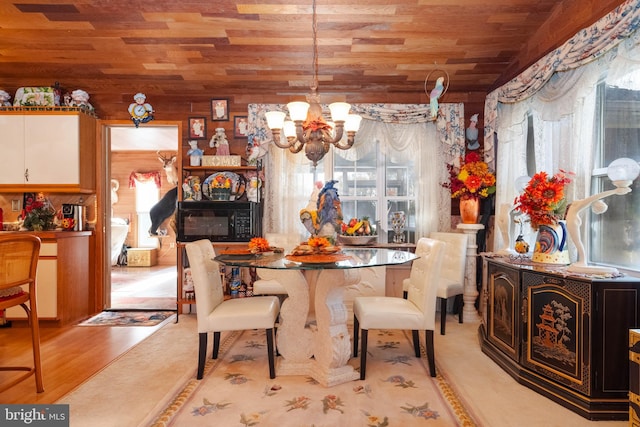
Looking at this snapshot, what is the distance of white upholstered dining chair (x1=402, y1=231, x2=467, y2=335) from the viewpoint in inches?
134

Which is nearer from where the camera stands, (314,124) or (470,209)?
(314,124)

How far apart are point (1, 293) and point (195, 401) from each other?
1.25m

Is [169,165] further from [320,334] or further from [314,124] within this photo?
[320,334]

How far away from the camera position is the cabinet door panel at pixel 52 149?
385cm

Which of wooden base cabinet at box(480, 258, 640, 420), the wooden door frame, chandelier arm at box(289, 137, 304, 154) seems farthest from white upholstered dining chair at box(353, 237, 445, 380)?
the wooden door frame

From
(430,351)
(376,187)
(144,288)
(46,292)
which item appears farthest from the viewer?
(144,288)

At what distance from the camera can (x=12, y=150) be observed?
12.6 feet

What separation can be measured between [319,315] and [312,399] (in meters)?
0.51

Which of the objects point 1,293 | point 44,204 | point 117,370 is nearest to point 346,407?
point 117,370

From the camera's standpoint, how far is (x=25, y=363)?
274cm

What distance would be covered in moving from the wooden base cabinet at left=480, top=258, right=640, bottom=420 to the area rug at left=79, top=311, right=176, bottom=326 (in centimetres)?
326

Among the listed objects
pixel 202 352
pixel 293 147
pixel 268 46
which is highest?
pixel 268 46

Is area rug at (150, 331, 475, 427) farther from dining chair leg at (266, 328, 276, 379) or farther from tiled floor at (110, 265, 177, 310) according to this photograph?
tiled floor at (110, 265, 177, 310)

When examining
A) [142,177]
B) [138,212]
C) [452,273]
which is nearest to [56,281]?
[452,273]
